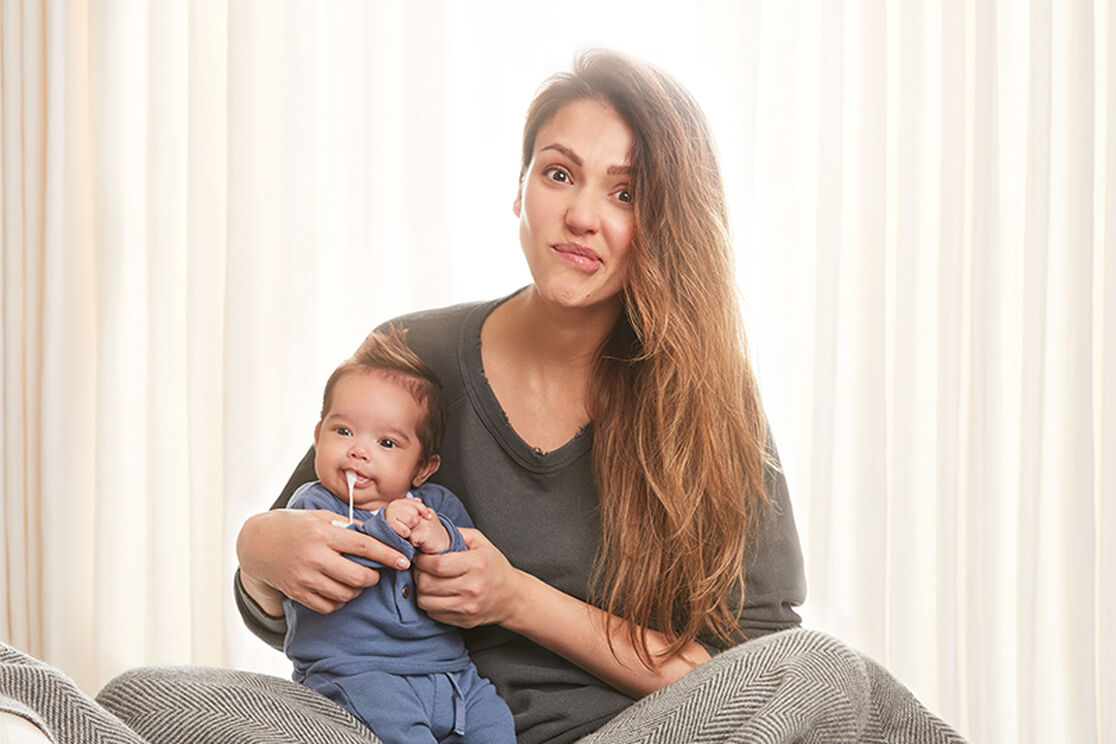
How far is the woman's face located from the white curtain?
2.86ft

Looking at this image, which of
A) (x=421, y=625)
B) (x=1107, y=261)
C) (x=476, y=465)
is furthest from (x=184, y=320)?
(x=1107, y=261)

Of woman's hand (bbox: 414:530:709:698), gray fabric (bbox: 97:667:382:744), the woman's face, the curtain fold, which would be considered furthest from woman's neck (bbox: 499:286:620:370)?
the curtain fold

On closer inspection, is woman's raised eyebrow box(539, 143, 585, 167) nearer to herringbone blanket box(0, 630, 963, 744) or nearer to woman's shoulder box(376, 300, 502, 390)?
woman's shoulder box(376, 300, 502, 390)

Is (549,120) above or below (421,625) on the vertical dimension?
above

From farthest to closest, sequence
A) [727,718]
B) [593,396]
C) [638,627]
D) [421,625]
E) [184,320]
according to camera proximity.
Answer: [184,320] → [593,396] → [638,627] → [421,625] → [727,718]

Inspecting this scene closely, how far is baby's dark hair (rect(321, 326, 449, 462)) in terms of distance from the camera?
54.4 inches

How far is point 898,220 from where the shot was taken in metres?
2.14

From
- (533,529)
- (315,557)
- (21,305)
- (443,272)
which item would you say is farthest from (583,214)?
(21,305)

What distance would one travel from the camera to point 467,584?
1.26 m

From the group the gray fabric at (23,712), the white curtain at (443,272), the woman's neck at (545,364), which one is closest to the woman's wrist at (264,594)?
the woman's neck at (545,364)

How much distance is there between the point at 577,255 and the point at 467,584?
1.42 feet

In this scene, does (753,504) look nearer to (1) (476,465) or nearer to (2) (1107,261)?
(1) (476,465)

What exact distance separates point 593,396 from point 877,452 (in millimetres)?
861

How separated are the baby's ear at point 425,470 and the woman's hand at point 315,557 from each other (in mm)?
142
